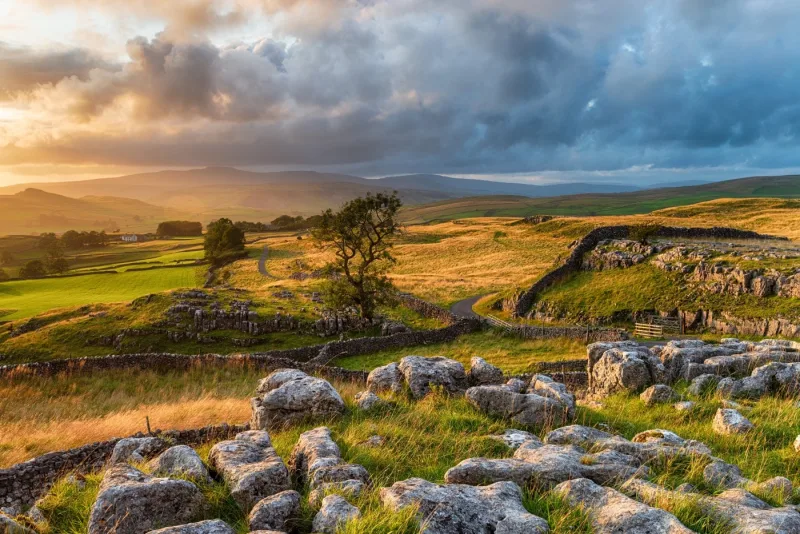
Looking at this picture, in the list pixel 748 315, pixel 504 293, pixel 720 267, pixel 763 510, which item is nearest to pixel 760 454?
pixel 763 510

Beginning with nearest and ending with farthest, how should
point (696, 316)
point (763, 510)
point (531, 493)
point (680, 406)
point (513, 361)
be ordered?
1. point (763, 510)
2. point (531, 493)
3. point (680, 406)
4. point (513, 361)
5. point (696, 316)

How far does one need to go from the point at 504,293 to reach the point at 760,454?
4534 centimetres

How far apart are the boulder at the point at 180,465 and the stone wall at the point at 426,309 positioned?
3957 cm

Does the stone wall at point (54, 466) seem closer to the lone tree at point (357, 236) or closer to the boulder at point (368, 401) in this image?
the boulder at point (368, 401)

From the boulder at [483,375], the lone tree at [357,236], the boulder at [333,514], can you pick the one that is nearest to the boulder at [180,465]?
the boulder at [333,514]

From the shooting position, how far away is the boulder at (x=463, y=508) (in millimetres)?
6129

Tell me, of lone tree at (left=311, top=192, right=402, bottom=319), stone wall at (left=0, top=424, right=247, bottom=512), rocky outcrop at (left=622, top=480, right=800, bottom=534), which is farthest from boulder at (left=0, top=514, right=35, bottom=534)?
lone tree at (left=311, top=192, right=402, bottom=319)

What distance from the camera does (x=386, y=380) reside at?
15477mm

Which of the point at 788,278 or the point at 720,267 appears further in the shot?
the point at 720,267

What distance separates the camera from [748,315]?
35.1m

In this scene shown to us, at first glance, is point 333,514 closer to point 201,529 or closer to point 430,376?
point 201,529

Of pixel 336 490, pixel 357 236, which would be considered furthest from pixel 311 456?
pixel 357 236

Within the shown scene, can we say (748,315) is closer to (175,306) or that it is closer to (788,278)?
(788,278)

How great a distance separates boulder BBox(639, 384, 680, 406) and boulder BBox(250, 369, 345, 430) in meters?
9.18
